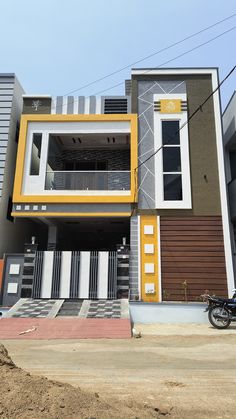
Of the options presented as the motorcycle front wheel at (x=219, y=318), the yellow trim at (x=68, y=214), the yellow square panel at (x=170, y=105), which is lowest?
the motorcycle front wheel at (x=219, y=318)

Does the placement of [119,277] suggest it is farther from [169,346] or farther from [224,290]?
[169,346]

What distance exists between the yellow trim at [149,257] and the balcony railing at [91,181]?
1697 mm

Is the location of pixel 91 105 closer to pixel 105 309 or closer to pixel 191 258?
pixel 191 258

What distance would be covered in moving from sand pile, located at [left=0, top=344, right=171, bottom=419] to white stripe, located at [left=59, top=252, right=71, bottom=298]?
8.96m

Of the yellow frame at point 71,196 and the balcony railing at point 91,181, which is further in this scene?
the balcony railing at point 91,181

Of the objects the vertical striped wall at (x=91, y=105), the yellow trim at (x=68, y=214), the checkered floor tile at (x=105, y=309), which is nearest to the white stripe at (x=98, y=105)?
the vertical striped wall at (x=91, y=105)

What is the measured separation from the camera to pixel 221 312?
10.0 metres

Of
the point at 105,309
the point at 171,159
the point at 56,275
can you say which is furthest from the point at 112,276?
the point at 171,159

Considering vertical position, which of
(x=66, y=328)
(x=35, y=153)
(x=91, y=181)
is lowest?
(x=66, y=328)

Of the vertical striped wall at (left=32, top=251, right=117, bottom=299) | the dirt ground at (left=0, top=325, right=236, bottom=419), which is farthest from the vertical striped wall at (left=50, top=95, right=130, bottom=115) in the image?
the dirt ground at (left=0, top=325, right=236, bottom=419)

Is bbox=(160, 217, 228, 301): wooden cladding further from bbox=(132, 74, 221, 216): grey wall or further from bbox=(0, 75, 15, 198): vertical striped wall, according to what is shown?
bbox=(0, 75, 15, 198): vertical striped wall

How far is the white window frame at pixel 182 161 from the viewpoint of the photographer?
1341 cm

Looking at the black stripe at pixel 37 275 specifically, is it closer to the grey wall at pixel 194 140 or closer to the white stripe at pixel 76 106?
the grey wall at pixel 194 140

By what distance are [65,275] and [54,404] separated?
9775 mm
